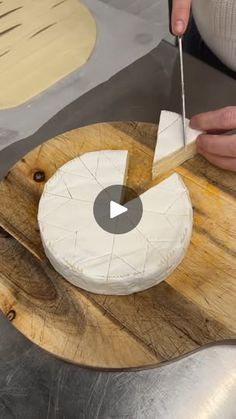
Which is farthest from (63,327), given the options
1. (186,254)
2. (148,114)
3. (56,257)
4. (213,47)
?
(213,47)

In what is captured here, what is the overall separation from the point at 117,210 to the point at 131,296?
6.3 inches

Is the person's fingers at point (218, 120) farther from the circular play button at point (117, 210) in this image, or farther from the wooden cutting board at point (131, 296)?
the circular play button at point (117, 210)

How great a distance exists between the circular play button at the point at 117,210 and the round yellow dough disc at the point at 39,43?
521 mm

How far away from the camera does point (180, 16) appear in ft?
3.34

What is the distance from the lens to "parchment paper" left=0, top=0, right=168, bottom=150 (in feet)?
4.35

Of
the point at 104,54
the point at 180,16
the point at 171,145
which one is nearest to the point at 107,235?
the point at 171,145

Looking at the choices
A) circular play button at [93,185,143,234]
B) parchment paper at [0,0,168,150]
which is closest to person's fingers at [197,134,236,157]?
circular play button at [93,185,143,234]

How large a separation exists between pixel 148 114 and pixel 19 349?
70 cm

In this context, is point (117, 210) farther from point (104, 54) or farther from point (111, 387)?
point (104, 54)

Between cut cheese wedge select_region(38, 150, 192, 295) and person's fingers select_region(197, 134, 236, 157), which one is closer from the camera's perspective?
cut cheese wedge select_region(38, 150, 192, 295)

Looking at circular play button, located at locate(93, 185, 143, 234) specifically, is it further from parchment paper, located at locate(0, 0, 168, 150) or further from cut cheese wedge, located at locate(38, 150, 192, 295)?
parchment paper, located at locate(0, 0, 168, 150)

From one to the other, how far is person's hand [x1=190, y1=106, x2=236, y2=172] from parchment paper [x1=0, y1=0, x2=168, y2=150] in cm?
47

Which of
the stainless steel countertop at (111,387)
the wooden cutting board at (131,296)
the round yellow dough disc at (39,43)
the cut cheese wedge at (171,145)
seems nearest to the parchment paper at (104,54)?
the round yellow dough disc at (39,43)

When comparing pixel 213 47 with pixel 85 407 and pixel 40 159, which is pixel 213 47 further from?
pixel 85 407
